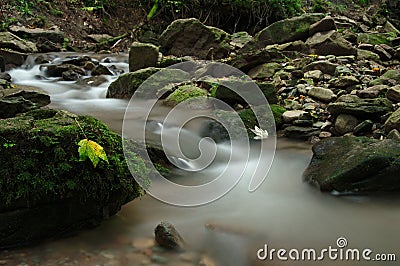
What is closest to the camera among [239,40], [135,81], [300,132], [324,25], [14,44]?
[300,132]

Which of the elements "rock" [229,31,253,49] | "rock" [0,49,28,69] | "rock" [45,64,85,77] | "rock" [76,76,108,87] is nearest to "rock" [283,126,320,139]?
"rock" [76,76,108,87]

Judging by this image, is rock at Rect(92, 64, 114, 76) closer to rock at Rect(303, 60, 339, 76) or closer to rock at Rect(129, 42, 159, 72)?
rock at Rect(129, 42, 159, 72)

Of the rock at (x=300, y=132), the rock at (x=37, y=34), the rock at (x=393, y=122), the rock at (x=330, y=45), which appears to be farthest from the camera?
the rock at (x=37, y=34)

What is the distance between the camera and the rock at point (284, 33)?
9.88 m

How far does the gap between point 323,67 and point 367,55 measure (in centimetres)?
186

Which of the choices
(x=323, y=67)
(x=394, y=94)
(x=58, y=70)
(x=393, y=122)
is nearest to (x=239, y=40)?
(x=323, y=67)

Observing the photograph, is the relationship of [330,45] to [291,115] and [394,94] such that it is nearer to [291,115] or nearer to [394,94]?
[394,94]

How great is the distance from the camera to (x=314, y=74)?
6.94 metres

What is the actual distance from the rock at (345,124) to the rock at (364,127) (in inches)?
3.0

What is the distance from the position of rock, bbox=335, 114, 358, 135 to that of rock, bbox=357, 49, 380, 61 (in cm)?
368

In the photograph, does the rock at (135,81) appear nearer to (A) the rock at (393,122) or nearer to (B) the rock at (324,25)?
(B) the rock at (324,25)

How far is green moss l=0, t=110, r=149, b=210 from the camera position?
246 cm

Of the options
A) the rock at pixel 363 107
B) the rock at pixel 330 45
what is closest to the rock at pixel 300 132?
the rock at pixel 363 107

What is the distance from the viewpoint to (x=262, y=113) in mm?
5758
